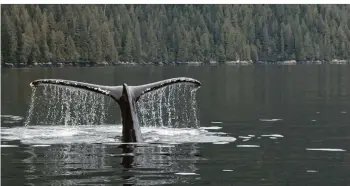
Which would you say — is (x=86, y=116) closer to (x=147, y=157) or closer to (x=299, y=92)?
(x=147, y=157)

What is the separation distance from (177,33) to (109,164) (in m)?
37.5

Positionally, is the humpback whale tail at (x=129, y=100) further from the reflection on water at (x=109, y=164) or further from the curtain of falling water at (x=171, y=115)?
the curtain of falling water at (x=171, y=115)

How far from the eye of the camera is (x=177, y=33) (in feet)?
179

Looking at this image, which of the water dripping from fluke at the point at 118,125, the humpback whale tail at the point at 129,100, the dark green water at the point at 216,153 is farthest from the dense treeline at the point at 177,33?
the humpback whale tail at the point at 129,100

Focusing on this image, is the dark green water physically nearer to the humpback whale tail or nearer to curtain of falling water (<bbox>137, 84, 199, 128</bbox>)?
curtain of falling water (<bbox>137, 84, 199, 128</bbox>)

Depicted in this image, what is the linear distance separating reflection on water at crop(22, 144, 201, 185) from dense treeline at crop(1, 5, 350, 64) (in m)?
29.3

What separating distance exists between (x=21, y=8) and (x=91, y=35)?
22.7ft

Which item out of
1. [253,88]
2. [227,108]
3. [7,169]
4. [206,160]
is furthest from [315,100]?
[7,169]

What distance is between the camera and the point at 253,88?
160ft

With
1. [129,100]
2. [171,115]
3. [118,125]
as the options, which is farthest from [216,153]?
[171,115]

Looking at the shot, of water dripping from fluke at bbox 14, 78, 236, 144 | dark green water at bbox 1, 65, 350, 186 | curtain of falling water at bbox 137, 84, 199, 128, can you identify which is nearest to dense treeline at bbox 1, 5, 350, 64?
curtain of falling water at bbox 137, 84, 199, 128

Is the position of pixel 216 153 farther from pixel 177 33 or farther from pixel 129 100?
pixel 177 33

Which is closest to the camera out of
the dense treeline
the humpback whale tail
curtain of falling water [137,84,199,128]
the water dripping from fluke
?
the water dripping from fluke

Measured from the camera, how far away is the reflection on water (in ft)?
52.0
